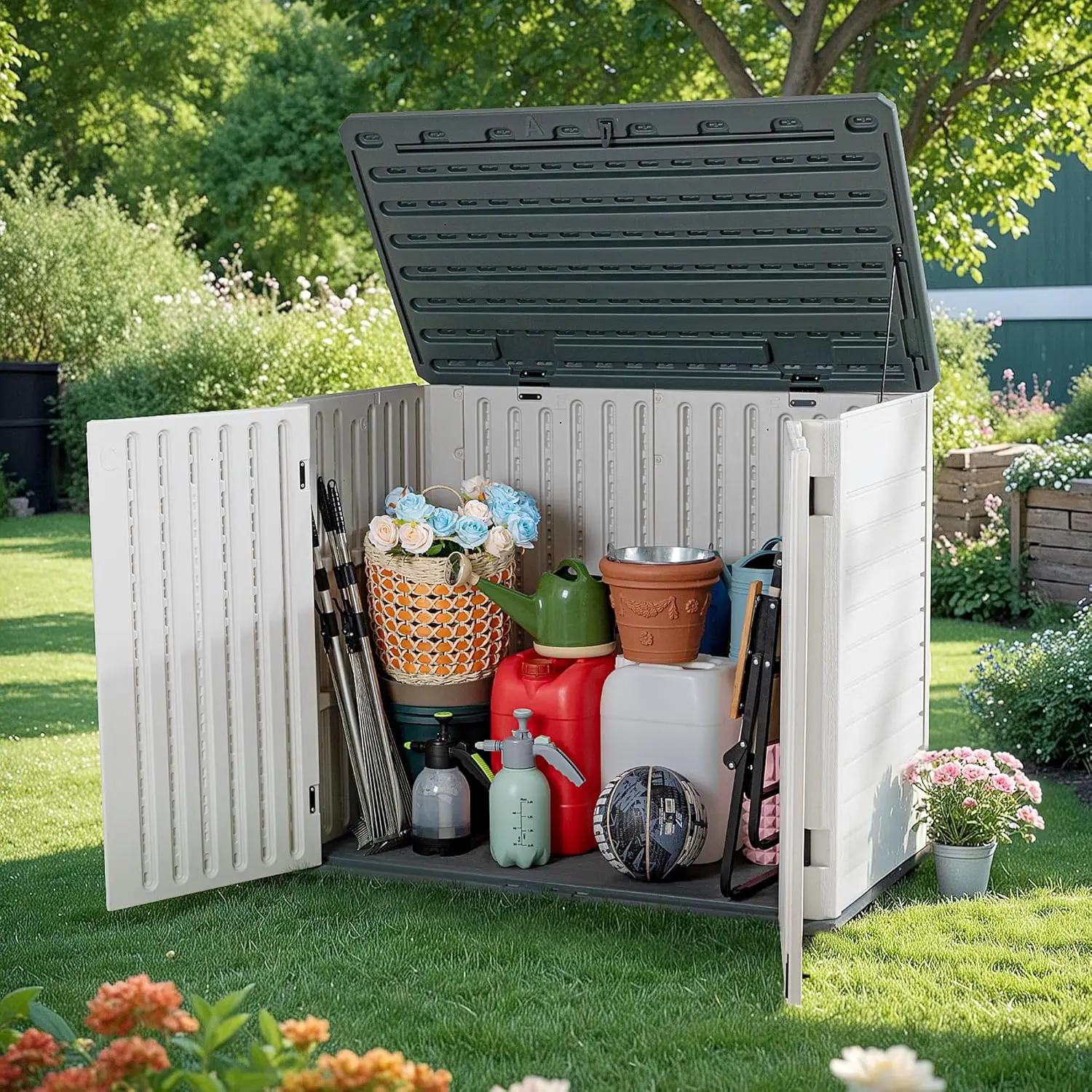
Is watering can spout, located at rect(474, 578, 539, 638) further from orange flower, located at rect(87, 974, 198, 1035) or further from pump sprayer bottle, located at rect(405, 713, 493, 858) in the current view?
orange flower, located at rect(87, 974, 198, 1035)

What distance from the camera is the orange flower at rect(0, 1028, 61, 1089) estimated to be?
1791 mm

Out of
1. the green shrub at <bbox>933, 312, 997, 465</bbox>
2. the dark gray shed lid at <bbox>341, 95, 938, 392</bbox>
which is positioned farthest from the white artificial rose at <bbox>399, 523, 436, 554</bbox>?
the green shrub at <bbox>933, 312, 997, 465</bbox>

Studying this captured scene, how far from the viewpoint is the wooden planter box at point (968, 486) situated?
30.2 ft

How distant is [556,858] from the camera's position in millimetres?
4375

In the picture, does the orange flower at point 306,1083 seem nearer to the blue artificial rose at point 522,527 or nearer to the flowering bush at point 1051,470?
the blue artificial rose at point 522,527

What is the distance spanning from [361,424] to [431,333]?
1.47ft

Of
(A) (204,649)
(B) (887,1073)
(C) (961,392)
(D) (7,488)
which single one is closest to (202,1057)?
(B) (887,1073)

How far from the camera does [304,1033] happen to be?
172cm

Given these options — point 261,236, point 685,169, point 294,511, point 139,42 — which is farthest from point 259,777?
point 261,236

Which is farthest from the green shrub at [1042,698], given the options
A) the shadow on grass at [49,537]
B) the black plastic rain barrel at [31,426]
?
the black plastic rain barrel at [31,426]

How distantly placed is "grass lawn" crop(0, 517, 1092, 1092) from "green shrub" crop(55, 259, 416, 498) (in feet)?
23.1

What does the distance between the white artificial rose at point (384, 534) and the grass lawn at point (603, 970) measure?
907 millimetres

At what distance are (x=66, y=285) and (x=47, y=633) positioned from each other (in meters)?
6.95

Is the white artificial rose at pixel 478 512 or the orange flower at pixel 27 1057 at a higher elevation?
the white artificial rose at pixel 478 512
